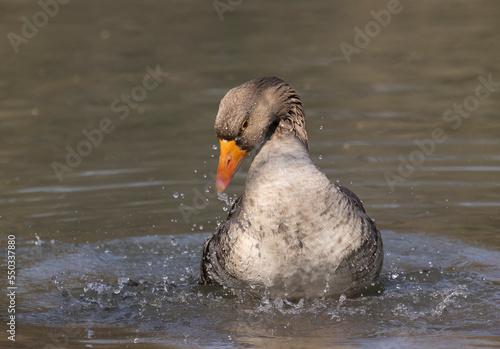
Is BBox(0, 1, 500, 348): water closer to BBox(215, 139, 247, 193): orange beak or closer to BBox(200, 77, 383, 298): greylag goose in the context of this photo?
BBox(200, 77, 383, 298): greylag goose

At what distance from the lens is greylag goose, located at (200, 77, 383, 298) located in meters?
6.76

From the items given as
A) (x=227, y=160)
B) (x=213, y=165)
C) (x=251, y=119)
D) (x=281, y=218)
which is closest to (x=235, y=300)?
(x=281, y=218)

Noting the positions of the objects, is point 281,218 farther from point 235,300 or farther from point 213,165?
point 213,165

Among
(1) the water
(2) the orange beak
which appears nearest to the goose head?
(2) the orange beak

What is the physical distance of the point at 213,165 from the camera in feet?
37.8

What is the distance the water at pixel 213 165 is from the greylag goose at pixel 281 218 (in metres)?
0.32

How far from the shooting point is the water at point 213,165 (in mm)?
7098

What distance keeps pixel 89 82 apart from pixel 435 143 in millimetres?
7440

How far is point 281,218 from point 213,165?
4.85 meters

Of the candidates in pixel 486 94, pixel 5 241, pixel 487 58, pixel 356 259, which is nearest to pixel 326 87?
pixel 486 94

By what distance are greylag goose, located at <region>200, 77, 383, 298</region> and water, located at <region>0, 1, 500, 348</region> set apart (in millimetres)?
320

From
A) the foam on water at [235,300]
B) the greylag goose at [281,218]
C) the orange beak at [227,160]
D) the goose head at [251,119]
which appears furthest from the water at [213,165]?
the goose head at [251,119]

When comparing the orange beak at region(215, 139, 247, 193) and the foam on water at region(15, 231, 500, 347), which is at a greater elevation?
the orange beak at region(215, 139, 247, 193)

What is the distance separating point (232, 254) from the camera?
23.0 feet
